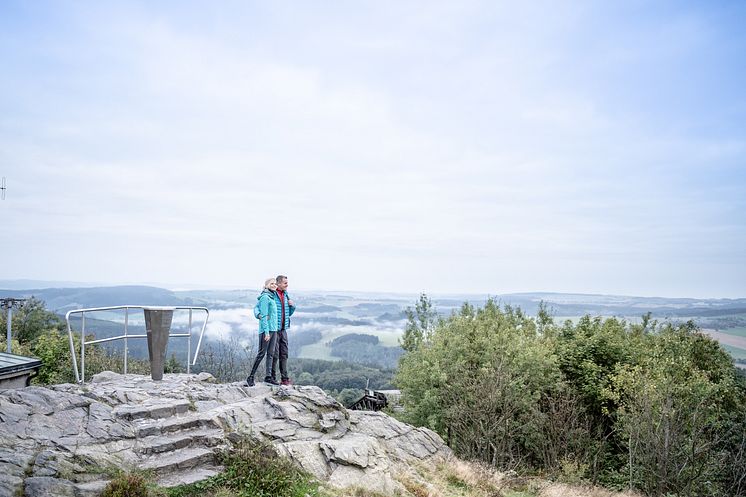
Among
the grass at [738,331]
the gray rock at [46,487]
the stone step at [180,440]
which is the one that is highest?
the gray rock at [46,487]

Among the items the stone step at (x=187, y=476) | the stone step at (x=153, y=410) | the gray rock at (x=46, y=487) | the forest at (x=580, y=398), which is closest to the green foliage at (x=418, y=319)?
the forest at (x=580, y=398)

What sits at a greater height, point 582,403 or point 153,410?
point 153,410

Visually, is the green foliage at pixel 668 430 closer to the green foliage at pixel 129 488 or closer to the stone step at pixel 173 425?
the stone step at pixel 173 425

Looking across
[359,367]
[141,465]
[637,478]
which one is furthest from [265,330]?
[359,367]

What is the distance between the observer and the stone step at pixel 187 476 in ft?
27.4

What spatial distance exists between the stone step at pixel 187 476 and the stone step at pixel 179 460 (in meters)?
0.10

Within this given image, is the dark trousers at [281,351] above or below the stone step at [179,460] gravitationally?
above

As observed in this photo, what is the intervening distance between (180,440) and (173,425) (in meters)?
0.58

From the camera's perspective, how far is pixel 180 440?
9.61 metres

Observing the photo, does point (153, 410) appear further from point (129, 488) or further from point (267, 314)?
point (267, 314)

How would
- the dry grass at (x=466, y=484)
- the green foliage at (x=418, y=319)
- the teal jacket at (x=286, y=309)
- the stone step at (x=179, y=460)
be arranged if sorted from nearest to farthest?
the stone step at (x=179, y=460) < the dry grass at (x=466, y=484) < the teal jacket at (x=286, y=309) < the green foliage at (x=418, y=319)

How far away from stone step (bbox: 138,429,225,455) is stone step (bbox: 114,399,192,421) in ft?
2.31

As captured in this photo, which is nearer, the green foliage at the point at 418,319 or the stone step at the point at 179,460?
the stone step at the point at 179,460

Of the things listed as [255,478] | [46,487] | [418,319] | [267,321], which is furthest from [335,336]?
[46,487]
